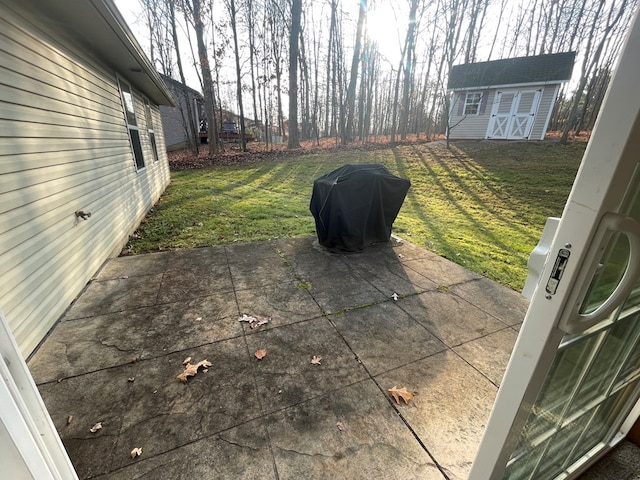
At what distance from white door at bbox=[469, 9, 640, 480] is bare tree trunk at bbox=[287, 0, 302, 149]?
18.3 metres

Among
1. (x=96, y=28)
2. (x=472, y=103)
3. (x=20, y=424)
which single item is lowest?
(x=20, y=424)

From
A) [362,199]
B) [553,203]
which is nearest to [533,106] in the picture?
[553,203]

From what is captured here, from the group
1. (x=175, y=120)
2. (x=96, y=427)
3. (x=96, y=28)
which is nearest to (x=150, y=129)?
(x=96, y=28)

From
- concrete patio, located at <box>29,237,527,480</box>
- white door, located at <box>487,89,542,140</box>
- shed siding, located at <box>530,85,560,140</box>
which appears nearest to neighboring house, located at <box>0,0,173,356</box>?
concrete patio, located at <box>29,237,527,480</box>

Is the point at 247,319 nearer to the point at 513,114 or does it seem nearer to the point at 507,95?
the point at 513,114

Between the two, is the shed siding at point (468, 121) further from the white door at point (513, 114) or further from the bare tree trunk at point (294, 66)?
the bare tree trunk at point (294, 66)

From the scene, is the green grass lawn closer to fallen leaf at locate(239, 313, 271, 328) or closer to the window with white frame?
the window with white frame

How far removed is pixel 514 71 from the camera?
15.3 m

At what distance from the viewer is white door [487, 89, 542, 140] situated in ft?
48.5

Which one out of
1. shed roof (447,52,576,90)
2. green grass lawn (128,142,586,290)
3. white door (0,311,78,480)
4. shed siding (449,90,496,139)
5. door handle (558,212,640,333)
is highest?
shed roof (447,52,576,90)

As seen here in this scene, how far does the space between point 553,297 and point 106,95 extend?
21.6ft

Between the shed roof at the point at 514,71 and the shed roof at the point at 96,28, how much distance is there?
1708 cm

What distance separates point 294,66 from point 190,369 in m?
18.6

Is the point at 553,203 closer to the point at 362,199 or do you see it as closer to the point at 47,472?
the point at 362,199
